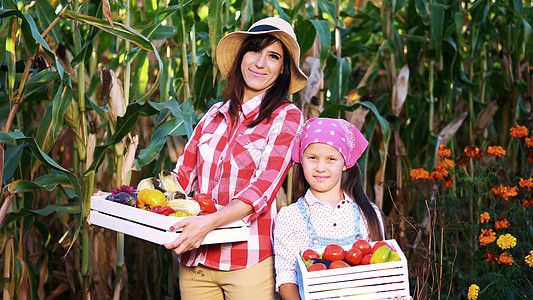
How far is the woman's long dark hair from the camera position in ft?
6.40

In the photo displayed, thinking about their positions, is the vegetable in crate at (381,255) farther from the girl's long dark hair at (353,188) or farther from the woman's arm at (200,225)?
the woman's arm at (200,225)

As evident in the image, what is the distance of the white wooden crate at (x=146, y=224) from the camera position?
1621 millimetres

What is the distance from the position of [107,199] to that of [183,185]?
1.02 ft

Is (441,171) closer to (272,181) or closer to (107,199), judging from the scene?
(272,181)

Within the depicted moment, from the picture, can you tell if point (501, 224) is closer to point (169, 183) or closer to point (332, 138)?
point (332, 138)

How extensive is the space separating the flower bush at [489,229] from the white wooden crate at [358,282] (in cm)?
78

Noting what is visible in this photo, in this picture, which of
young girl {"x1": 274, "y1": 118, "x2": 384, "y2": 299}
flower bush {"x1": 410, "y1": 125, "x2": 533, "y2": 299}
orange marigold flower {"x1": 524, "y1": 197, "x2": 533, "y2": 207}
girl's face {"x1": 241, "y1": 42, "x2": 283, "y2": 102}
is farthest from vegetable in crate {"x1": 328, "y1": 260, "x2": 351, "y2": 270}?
orange marigold flower {"x1": 524, "y1": 197, "x2": 533, "y2": 207}

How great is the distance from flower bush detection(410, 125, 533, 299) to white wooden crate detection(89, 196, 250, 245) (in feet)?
3.04

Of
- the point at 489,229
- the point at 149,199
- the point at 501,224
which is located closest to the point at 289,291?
the point at 149,199

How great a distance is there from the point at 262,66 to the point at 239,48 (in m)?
0.23

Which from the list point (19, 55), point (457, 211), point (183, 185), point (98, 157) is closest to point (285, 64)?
point (183, 185)

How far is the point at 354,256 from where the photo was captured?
1.54 m

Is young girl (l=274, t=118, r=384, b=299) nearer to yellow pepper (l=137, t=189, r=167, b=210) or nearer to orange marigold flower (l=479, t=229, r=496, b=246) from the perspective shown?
yellow pepper (l=137, t=189, r=167, b=210)

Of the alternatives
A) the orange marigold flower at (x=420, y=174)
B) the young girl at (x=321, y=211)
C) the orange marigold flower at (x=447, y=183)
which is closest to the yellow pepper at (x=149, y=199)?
A: the young girl at (x=321, y=211)
